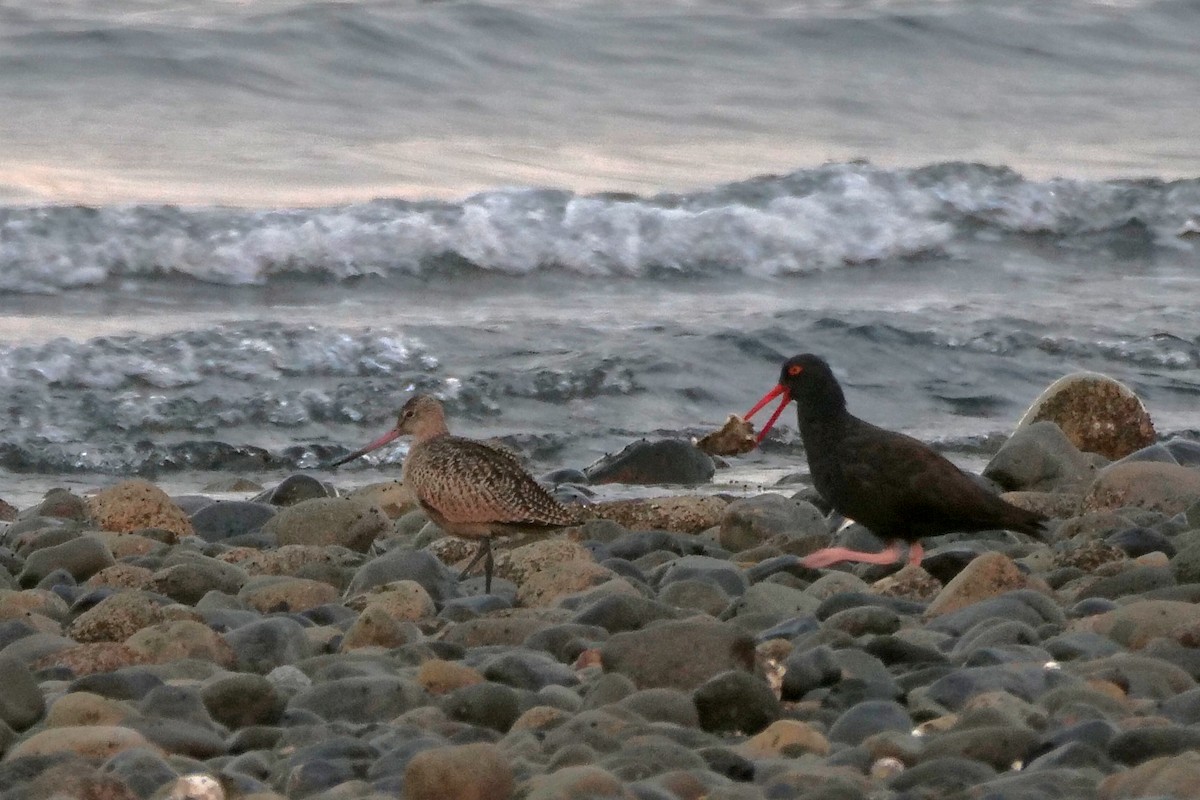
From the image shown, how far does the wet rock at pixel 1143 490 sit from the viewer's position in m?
6.47

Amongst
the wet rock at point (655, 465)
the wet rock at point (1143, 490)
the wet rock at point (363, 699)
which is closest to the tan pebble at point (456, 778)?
the wet rock at point (363, 699)

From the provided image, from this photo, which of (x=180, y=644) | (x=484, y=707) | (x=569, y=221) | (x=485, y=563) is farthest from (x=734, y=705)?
(x=569, y=221)

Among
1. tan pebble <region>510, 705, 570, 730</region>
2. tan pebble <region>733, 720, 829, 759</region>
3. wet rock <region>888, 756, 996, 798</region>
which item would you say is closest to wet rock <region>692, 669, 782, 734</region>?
tan pebble <region>733, 720, 829, 759</region>

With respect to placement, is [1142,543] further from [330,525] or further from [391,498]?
[391,498]

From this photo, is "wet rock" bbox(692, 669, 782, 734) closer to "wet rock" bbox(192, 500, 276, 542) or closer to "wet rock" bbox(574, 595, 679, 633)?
"wet rock" bbox(574, 595, 679, 633)

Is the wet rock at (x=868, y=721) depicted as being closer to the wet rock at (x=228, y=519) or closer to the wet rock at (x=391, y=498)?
the wet rock at (x=228, y=519)

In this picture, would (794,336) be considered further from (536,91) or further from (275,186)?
(536,91)

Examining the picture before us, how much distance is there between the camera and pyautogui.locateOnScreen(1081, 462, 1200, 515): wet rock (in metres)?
6.47

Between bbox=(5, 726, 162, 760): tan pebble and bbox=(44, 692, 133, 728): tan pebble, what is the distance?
141 mm

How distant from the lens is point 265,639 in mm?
4547

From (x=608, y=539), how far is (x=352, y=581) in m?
1.14

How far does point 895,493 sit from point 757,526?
1.93 ft

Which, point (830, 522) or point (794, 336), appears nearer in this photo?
point (830, 522)

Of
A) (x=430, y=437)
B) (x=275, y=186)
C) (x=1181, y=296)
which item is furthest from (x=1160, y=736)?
(x=275, y=186)
